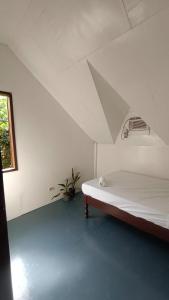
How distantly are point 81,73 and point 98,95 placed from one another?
403mm

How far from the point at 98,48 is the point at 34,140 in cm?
179

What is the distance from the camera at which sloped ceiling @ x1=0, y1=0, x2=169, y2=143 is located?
147cm

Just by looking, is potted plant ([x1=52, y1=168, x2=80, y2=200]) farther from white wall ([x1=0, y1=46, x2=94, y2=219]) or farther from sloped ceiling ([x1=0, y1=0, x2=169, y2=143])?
sloped ceiling ([x1=0, y1=0, x2=169, y2=143])

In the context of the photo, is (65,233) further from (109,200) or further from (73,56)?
(73,56)

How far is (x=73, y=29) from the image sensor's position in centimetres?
178

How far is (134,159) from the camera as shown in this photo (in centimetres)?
331

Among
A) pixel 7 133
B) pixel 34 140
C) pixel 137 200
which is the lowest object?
pixel 137 200

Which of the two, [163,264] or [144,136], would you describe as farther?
[144,136]

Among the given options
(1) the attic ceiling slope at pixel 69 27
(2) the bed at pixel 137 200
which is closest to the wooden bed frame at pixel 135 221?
(2) the bed at pixel 137 200

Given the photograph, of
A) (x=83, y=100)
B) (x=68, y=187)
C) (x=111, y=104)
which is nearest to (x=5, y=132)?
(x=83, y=100)

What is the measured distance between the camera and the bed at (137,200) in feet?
6.15

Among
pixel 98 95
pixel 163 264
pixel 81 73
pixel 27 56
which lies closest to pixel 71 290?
pixel 163 264

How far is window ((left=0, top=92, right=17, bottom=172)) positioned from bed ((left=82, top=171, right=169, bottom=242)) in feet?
4.29

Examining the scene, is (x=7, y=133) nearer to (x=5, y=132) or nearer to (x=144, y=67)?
(x=5, y=132)
